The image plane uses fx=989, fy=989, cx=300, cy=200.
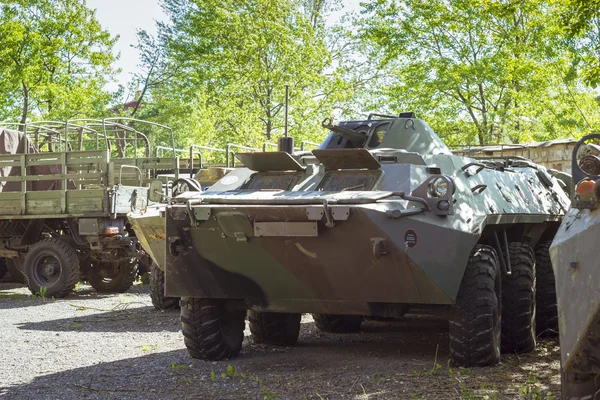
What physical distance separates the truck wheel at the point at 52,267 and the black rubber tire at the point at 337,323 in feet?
16.5

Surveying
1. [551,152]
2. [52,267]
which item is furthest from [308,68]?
[52,267]

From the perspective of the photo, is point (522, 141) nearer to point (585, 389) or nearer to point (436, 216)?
point (436, 216)

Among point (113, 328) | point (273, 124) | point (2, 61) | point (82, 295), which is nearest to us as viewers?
point (113, 328)

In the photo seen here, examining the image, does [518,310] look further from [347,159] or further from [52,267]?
[52,267]

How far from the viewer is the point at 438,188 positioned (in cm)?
696

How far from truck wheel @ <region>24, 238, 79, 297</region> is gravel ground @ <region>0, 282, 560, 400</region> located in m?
2.66

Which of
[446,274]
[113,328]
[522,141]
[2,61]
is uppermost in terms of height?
[2,61]

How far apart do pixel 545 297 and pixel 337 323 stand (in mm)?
2022

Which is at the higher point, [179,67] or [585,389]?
[179,67]

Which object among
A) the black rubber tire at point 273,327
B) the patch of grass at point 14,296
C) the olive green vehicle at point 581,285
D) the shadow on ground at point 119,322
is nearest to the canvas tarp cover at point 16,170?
the patch of grass at point 14,296

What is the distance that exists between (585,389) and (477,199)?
Answer: 11.3 ft

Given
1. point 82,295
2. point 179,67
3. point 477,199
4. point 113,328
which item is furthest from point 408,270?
point 179,67

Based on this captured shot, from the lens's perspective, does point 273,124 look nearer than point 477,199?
No

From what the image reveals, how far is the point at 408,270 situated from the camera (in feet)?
22.4
